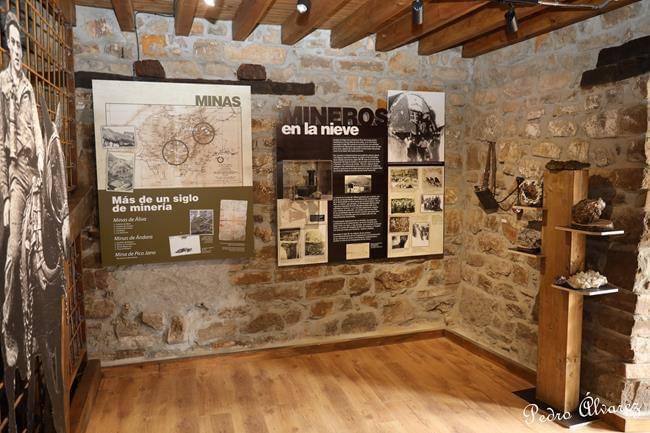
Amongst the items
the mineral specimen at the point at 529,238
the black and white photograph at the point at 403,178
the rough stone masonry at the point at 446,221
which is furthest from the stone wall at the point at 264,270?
the mineral specimen at the point at 529,238

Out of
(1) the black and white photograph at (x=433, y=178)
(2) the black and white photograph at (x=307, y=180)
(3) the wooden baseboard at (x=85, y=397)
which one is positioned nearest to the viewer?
(3) the wooden baseboard at (x=85, y=397)

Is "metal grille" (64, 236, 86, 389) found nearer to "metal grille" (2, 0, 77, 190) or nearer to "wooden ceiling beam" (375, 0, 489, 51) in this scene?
"metal grille" (2, 0, 77, 190)

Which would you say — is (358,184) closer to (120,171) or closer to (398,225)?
(398,225)

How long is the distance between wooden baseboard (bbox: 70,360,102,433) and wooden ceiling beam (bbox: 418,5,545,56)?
3089 millimetres

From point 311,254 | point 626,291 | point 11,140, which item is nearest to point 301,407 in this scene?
point 311,254

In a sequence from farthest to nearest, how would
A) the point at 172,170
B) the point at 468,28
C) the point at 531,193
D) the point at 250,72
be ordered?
the point at 250,72, the point at 172,170, the point at 468,28, the point at 531,193

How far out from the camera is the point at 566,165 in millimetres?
2842

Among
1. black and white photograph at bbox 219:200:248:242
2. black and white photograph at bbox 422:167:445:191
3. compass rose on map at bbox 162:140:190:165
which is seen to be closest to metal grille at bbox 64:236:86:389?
compass rose on map at bbox 162:140:190:165

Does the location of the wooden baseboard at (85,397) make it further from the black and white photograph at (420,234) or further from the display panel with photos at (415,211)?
the black and white photograph at (420,234)

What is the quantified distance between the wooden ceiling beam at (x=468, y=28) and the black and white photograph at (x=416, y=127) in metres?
0.36

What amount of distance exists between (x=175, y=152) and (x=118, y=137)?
0.35m

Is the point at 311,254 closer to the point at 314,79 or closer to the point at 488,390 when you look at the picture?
the point at 314,79

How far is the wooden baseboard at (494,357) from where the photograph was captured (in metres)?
3.33

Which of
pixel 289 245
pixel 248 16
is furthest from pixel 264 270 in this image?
pixel 248 16
